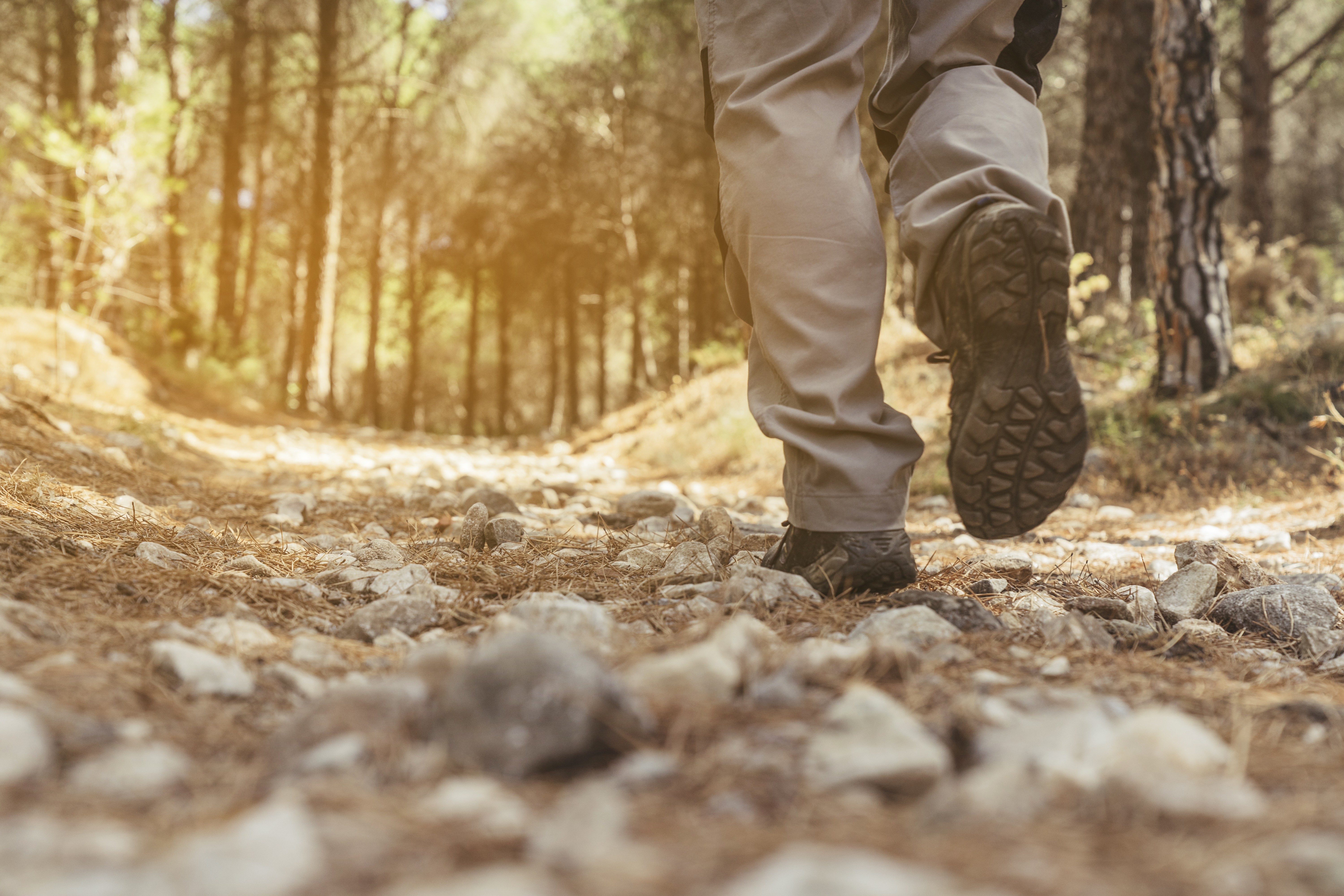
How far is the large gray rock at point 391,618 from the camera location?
139 cm

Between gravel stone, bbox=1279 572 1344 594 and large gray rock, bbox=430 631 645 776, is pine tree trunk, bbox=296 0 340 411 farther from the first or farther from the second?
large gray rock, bbox=430 631 645 776

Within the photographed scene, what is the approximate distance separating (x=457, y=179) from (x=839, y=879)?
19958 millimetres

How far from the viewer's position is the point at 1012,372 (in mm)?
1417

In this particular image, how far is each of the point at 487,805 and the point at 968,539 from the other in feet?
8.36

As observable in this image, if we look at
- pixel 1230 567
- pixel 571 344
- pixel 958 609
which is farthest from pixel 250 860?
pixel 571 344

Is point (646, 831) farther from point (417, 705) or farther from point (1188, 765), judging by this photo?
point (1188, 765)

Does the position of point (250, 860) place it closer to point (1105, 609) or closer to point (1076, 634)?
point (1076, 634)

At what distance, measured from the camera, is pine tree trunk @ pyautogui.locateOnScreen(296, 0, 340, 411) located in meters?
11.3

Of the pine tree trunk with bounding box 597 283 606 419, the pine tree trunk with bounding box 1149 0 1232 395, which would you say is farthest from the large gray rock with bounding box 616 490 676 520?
the pine tree trunk with bounding box 597 283 606 419

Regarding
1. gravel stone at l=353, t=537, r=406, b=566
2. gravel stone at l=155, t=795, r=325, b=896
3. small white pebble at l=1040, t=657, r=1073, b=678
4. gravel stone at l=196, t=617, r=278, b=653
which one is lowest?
gravel stone at l=353, t=537, r=406, b=566

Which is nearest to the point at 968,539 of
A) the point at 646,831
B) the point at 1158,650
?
the point at 1158,650

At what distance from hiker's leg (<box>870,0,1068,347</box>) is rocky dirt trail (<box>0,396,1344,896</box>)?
0.62m

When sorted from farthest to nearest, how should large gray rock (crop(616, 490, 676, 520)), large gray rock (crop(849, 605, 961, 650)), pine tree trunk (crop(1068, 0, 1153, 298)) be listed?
pine tree trunk (crop(1068, 0, 1153, 298)) < large gray rock (crop(616, 490, 676, 520)) < large gray rock (crop(849, 605, 961, 650))

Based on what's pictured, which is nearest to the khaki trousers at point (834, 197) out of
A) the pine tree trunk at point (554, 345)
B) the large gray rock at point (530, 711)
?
the large gray rock at point (530, 711)
